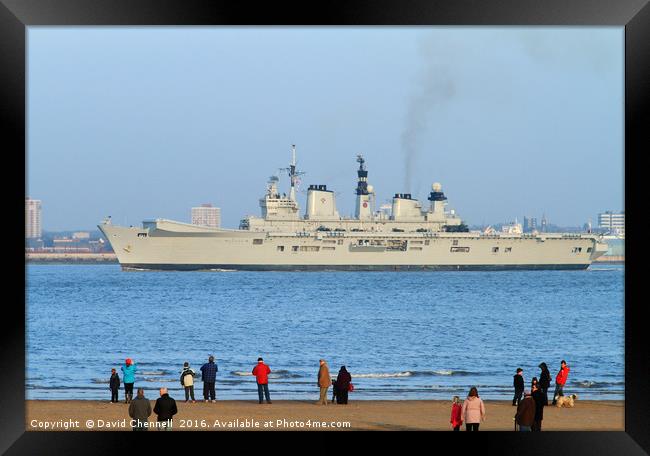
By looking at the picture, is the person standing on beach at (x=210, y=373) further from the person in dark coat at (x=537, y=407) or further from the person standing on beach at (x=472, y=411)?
the person in dark coat at (x=537, y=407)

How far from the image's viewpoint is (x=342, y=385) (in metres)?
13.4

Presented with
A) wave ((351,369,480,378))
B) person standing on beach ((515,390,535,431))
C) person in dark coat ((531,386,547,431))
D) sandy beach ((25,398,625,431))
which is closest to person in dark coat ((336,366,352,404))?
sandy beach ((25,398,625,431))

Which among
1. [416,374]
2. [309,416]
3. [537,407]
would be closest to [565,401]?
[537,407]

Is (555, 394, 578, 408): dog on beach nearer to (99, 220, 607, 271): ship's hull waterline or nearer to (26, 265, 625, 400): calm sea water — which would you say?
(26, 265, 625, 400): calm sea water

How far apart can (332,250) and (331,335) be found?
115 feet

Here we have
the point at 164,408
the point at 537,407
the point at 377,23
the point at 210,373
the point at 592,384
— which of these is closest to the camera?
the point at 377,23

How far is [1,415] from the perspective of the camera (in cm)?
791

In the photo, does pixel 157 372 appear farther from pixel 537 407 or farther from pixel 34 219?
pixel 34 219

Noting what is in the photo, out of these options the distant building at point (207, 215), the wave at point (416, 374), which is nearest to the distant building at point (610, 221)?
the distant building at point (207, 215)

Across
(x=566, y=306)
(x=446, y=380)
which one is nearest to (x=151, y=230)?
A: (x=566, y=306)

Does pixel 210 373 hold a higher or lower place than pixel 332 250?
lower

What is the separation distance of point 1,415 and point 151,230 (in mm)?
54940

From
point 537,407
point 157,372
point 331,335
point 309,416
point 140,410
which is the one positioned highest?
point 140,410

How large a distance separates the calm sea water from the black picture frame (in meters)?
7.12
